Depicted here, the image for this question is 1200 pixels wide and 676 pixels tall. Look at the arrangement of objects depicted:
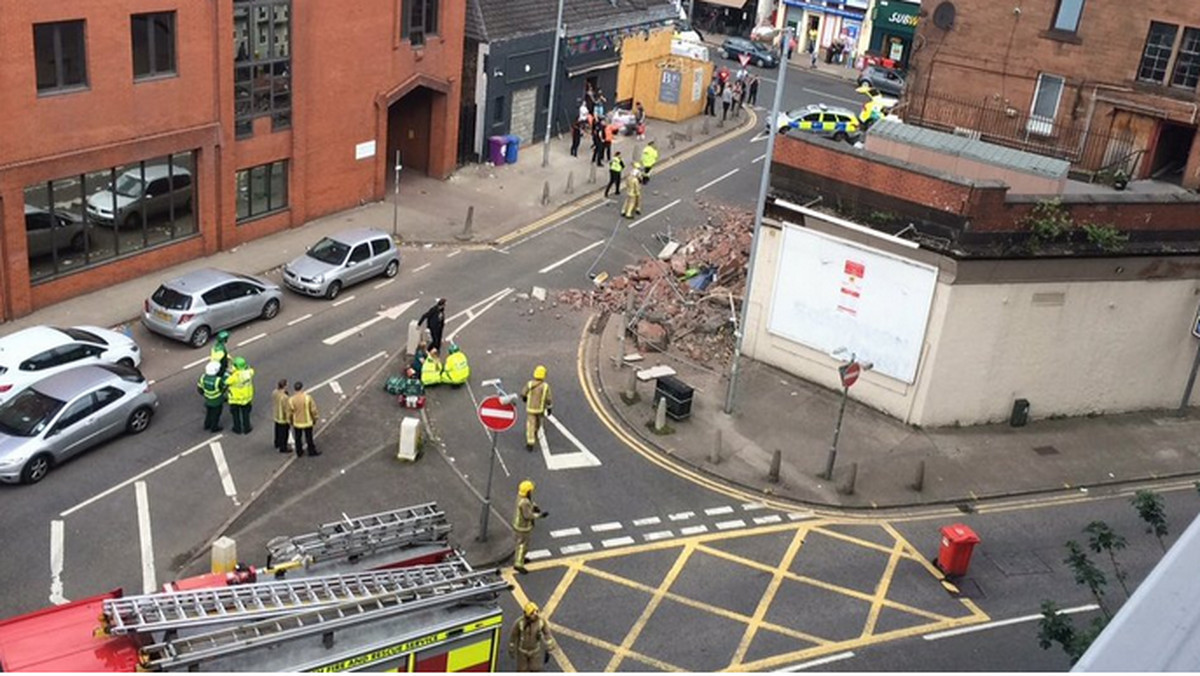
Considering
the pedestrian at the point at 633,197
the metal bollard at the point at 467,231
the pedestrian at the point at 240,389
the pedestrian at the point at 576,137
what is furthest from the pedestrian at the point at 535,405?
the pedestrian at the point at 576,137

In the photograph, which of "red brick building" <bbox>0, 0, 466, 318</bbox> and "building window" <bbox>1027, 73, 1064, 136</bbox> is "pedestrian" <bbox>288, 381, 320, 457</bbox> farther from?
"building window" <bbox>1027, 73, 1064, 136</bbox>

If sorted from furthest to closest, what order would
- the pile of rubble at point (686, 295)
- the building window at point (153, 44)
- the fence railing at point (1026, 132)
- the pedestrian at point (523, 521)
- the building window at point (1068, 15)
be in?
the fence railing at point (1026, 132) < the building window at point (1068, 15) < the pile of rubble at point (686, 295) < the building window at point (153, 44) < the pedestrian at point (523, 521)

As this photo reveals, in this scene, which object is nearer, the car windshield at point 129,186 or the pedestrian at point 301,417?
the pedestrian at point 301,417

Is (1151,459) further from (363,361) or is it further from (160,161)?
(160,161)

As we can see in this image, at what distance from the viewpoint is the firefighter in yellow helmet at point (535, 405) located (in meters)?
23.4

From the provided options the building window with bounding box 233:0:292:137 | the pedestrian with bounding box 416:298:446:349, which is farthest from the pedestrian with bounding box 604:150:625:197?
the pedestrian with bounding box 416:298:446:349

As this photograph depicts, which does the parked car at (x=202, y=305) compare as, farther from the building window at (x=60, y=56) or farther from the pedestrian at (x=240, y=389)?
the building window at (x=60, y=56)

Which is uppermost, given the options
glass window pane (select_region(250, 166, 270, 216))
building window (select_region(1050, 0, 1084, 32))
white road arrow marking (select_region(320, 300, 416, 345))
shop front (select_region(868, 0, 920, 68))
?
building window (select_region(1050, 0, 1084, 32))

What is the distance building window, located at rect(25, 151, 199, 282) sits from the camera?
91.4 feet

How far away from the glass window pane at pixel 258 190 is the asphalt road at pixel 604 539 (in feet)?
19.3

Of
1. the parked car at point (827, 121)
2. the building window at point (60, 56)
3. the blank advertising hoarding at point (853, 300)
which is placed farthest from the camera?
the parked car at point (827, 121)

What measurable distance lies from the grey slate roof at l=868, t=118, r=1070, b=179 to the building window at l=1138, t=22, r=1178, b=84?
500 centimetres

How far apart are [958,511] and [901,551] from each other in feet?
7.76

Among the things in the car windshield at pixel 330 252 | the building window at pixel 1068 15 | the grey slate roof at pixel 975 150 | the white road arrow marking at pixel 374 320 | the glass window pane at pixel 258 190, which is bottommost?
the white road arrow marking at pixel 374 320
